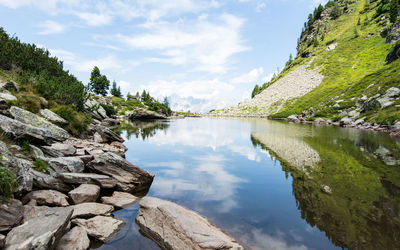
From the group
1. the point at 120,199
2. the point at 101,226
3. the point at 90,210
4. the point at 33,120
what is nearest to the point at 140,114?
the point at 33,120

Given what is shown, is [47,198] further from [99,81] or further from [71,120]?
[99,81]

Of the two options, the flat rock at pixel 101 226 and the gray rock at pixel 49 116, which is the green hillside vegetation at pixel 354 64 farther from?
the gray rock at pixel 49 116

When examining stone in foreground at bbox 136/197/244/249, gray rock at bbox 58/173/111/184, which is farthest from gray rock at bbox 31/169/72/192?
stone in foreground at bbox 136/197/244/249

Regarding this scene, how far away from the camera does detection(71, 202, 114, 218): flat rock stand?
886 cm

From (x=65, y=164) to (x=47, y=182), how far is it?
201 centimetres

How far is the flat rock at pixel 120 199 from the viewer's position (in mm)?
10816

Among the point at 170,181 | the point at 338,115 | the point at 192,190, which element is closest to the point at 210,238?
the point at 192,190

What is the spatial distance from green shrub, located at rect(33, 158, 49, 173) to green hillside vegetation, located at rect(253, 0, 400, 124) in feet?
186

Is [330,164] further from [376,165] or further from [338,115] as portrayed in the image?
[338,115]

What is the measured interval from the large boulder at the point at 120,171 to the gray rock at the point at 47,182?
2254mm

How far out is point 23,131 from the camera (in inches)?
488

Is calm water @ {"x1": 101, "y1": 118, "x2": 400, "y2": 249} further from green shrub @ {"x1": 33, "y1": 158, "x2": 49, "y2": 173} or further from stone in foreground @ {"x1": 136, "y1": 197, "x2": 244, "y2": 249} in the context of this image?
green shrub @ {"x1": 33, "y1": 158, "x2": 49, "y2": 173}

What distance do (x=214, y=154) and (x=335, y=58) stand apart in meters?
154

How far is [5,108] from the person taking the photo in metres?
14.2
